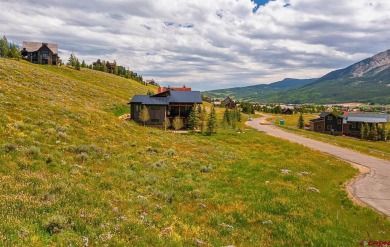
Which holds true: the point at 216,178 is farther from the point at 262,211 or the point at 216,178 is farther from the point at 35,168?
the point at 35,168

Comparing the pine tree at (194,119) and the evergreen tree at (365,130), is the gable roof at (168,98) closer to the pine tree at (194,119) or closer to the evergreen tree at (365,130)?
the pine tree at (194,119)

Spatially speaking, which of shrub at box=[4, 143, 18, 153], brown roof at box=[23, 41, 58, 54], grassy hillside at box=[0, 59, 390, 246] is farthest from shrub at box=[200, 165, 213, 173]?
brown roof at box=[23, 41, 58, 54]

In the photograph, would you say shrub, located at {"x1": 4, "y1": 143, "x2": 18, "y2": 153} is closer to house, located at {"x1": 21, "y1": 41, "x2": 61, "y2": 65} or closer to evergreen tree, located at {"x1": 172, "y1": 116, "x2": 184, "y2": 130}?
evergreen tree, located at {"x1": 172, "y1": 116, "x2": 184, "y2": 130}

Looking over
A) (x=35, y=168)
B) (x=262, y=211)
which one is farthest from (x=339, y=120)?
(x=35, y=168)

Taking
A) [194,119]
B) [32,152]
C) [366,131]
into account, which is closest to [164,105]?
[194,119]

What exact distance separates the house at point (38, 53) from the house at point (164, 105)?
8413 cm

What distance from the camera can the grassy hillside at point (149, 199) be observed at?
34.3 feet

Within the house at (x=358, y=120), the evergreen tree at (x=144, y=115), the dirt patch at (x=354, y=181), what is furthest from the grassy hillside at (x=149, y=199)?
the house at (x=358, y=120)

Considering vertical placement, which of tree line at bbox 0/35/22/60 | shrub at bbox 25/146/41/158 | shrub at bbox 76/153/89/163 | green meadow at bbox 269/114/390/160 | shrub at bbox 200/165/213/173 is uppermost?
tree line at bbox 0/35/22/60

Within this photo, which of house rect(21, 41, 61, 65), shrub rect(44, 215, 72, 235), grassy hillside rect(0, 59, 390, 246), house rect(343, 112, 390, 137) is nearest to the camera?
shrub rect(44, 215, 72, 235)

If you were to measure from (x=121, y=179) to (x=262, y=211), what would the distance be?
29.1ft

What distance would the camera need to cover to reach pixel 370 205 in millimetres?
18609

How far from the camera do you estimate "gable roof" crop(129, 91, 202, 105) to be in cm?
6594

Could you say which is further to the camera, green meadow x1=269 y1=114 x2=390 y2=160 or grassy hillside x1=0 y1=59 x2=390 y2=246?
green meadow x1=269 y1=114 x2=390 y2=160
